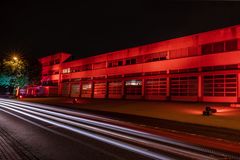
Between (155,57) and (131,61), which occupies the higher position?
(155,57)

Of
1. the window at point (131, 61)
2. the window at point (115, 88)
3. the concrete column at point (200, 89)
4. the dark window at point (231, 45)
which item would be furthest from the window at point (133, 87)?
the dark window at point (231, 45)

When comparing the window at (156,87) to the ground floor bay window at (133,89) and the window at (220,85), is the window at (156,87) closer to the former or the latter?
the ground floor bay window at (133,89)

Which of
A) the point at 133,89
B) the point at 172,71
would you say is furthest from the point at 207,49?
the point at 133,89

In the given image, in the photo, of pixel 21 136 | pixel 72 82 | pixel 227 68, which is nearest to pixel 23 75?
pixel 72 82

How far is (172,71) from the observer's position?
37969 mm

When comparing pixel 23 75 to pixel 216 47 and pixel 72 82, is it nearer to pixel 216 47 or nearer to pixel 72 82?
pixel 72 82

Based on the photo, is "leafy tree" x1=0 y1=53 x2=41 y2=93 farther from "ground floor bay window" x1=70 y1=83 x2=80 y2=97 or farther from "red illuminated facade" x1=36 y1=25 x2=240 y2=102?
"red illuminated facade" x1=36 y1=25 x2=240 y2=102

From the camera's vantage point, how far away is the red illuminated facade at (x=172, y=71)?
31.2 metres

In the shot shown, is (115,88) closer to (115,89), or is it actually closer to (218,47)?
(115,89)

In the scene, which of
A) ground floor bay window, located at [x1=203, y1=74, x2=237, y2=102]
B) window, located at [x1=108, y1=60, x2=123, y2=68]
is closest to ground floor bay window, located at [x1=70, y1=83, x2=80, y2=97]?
window, located at [x1=108, y1=60, x2=123, y2=68]

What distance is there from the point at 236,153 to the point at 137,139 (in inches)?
134

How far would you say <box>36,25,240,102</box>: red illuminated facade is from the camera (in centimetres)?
3125

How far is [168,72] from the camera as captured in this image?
38469mm

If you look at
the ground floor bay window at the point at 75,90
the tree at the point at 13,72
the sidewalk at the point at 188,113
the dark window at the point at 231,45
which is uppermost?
the dark window at the point at 231,45
